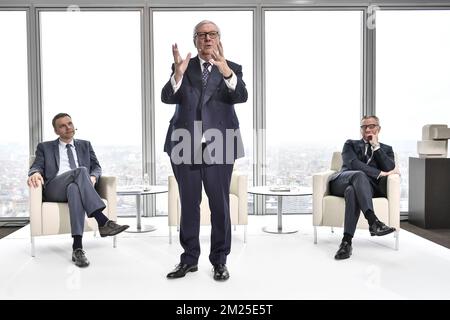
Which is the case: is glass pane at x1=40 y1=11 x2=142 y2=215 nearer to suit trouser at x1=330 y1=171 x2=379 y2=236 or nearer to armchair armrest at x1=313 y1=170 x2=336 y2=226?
armchair armrest at x1=313 y1=170 x2=336 y2=226

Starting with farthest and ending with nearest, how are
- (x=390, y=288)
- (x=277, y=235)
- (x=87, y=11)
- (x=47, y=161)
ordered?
(x=87, y=11) < (x=277, y=235) < (x=47, y=161) < (x=390, y=288)

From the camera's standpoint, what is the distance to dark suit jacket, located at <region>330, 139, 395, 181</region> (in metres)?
3.76

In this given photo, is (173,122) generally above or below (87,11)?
below

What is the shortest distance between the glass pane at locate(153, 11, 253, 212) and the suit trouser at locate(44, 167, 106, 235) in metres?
1.94

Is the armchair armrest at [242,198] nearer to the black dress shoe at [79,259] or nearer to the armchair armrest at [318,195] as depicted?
the armchair armrest at [318,195]

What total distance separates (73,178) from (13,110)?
233 centimetres

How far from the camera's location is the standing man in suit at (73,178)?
3344 mm

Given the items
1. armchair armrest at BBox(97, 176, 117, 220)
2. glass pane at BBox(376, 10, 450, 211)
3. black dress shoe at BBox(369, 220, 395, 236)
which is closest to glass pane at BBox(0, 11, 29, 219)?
armchair armrest at BBox(97, 176, 117, 220)

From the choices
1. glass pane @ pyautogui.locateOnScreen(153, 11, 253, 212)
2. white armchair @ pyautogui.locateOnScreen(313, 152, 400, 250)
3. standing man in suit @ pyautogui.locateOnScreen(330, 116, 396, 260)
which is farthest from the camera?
glass pane @ pyautogui.locateOnScreen(153, 11, 253, 212)

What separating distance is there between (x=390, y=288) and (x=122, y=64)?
12.9 ft

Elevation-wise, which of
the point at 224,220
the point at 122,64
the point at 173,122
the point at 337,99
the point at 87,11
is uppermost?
the point at 87,11

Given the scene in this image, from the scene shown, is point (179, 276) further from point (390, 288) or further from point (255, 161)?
point (255, 161)

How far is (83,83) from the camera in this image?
534 centimetres

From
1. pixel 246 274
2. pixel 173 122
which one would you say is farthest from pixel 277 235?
pixel 173 122
